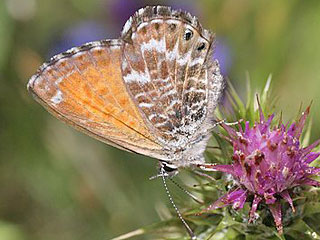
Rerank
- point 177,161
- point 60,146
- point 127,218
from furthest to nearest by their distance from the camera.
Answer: point 60,146
point 127,218
point 177,161

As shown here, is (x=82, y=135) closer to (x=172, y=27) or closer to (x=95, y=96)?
(x=95, y=96)

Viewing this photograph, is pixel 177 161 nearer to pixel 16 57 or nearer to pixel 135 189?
pixel 135 189

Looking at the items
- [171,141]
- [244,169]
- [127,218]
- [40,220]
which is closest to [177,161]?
[171,141]

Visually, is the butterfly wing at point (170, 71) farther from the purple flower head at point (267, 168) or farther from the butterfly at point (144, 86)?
the purple flower head at point (267, 168)

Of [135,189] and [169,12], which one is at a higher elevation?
[169,12]

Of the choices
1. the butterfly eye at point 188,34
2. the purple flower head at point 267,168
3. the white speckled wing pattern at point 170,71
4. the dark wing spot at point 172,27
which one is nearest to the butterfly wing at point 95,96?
the white speckled wing pattern at point 170,71

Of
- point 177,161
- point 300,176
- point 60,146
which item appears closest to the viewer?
point 300,176

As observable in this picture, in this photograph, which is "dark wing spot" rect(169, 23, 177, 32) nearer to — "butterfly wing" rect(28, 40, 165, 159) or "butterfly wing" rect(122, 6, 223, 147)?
"butterfly wing" rect(122, 6, 223, 147)
